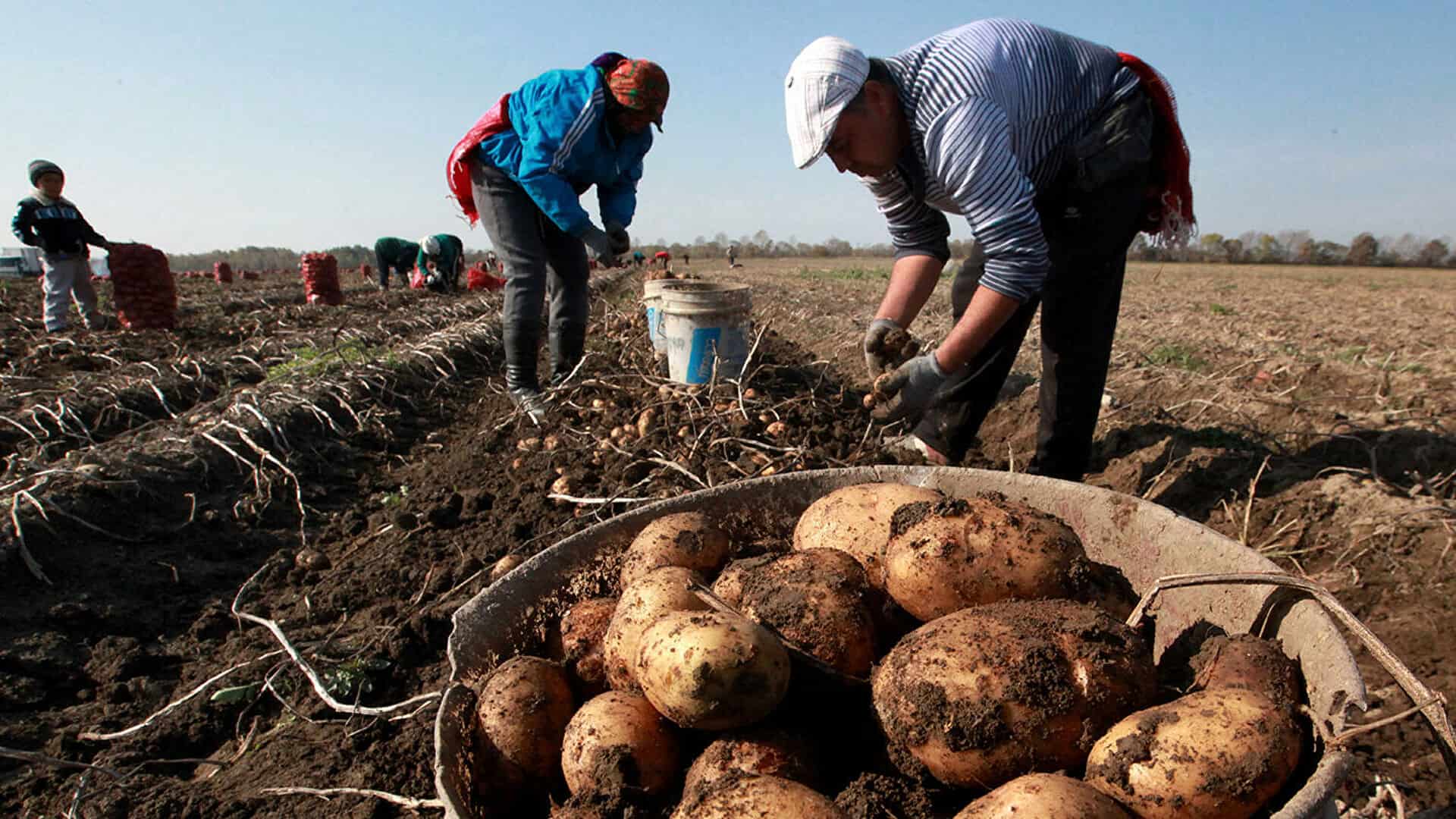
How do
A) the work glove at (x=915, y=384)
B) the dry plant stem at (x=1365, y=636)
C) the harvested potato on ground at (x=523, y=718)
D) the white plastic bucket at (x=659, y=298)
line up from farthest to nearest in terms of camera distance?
the white plastic bucket at (x=659, y=298), the work glove at (x=915, y=384), the harvested potato on ground at (x=523, y=718), the dry plant stem at (x=1365, y=636)

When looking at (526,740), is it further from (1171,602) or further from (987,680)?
(1171,602)

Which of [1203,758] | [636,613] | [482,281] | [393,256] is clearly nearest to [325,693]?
[636,613]

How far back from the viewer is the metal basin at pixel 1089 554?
1167 millimetres

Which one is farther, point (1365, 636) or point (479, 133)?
point (479, 133)

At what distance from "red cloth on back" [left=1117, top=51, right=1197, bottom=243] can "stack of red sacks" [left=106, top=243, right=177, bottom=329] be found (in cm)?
1141

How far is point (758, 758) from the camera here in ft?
4.31

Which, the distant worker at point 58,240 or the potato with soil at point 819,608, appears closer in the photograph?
the potato with soil at point 819,608

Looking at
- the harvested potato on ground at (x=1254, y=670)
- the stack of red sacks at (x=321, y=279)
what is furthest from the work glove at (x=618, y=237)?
the stack of red sacks at (x=321, y=279)

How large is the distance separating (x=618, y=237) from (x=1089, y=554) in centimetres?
376

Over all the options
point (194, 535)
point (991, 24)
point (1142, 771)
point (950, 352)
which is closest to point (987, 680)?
point (1142, 771)

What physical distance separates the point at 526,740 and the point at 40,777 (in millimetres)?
1730

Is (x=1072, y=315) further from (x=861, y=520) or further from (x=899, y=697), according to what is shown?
(x=899, y=697)

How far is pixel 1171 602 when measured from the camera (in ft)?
5.67

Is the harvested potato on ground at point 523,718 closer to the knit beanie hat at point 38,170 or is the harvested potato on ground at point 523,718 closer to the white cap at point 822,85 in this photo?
the white cap at point 822,85
